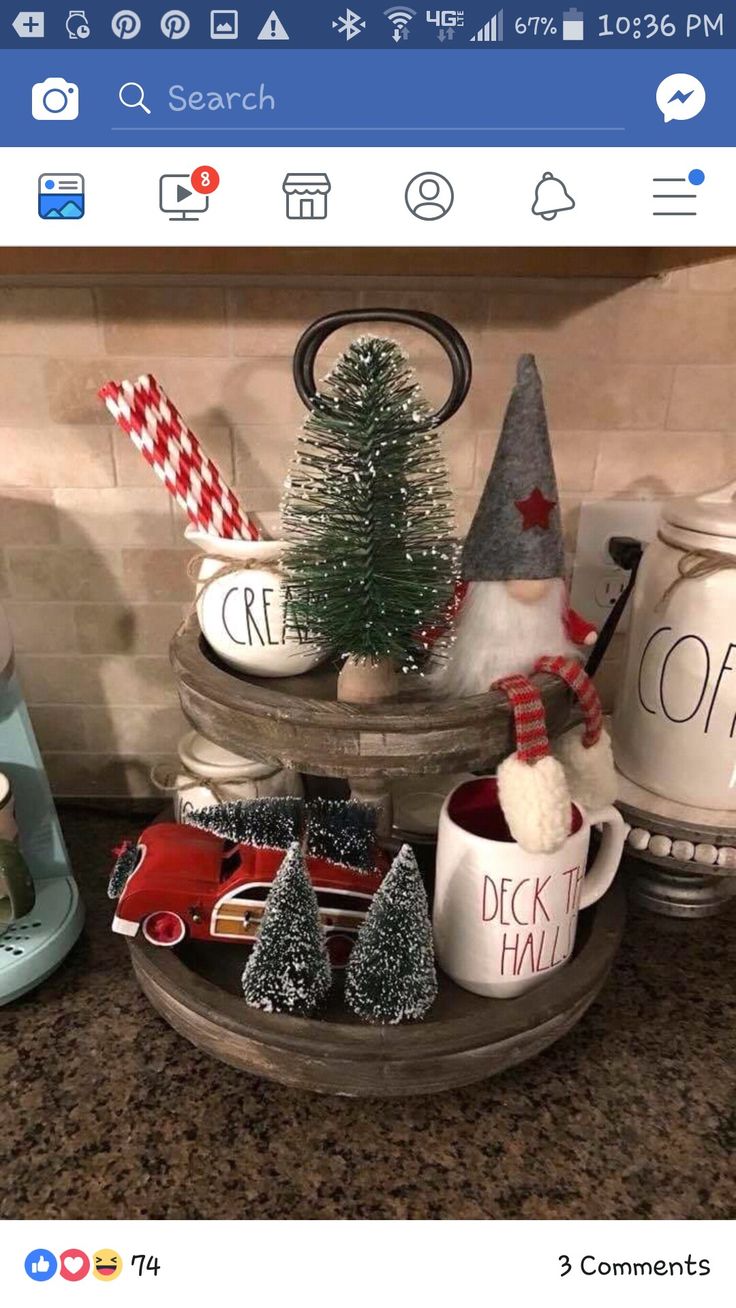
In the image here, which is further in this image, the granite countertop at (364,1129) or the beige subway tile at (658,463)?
the beige subway tile at (658,463)

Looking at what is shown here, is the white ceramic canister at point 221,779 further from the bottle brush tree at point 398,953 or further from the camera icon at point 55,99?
the camera icon at point 55,99

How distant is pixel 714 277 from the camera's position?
2.35ft

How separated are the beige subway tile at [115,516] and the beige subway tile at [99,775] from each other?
0.22m

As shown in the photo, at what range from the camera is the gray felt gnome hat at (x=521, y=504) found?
51 cm

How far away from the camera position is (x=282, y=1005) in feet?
1.74

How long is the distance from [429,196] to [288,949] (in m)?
0.44

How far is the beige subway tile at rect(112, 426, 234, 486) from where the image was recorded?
755 millimetres

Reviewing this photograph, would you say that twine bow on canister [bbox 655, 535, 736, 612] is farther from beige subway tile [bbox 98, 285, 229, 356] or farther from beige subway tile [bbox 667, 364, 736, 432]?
beige subway tile [bbox 98, 285, 229, 356]

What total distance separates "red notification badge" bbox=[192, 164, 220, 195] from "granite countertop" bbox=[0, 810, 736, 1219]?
52 cm
